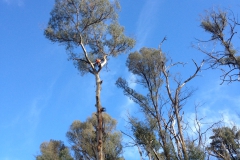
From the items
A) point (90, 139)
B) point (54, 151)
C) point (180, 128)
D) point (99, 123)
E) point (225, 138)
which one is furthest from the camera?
point (54, 151)

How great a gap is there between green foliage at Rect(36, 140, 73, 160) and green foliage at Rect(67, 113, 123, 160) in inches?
33.4

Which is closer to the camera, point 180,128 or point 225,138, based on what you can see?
point 180,128

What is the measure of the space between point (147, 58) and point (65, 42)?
4546 millimetres

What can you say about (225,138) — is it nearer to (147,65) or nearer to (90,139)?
(147,65)

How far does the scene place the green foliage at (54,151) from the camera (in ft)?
80.3

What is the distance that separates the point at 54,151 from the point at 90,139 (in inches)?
203

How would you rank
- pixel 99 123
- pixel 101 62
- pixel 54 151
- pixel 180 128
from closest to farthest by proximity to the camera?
pixel 99 123
pixel 101 62
pixel 180 128
pixel 54 151

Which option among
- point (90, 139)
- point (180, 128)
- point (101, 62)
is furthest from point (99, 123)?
point (90, 139)

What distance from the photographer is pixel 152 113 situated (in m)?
13.2

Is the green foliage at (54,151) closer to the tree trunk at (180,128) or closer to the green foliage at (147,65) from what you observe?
the green foliage at (147,65)

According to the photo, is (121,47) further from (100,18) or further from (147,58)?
(147,58)

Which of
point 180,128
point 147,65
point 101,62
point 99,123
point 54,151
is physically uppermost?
point 54,151

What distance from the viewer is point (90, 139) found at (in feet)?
75.2

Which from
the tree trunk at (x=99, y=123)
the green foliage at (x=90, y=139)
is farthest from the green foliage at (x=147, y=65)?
the green foliage at (x=90, y=139)
